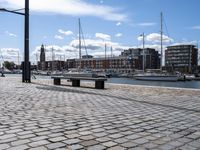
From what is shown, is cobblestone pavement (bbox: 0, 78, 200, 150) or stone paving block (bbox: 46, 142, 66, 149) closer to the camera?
stone paving block (bbox: 46, 142, 66, 149)

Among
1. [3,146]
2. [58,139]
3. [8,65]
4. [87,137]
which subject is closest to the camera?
[3,146]

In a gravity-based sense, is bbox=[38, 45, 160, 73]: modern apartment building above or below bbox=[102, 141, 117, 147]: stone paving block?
above

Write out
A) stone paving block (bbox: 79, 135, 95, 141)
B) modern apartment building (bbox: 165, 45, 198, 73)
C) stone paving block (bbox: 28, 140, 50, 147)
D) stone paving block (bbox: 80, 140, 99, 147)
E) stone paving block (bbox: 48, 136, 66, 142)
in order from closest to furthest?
stone paving block (bbox: 28, 140, 50, 147) → stone paving block (bbox: 80, 140, 99, 147) → stone paving block (bbox: 48, 136, 66, 142) → stone paving block (bbox: 79, 135, 95, 141) → modern apartment building (bbox: 165, 45, 198, 73)

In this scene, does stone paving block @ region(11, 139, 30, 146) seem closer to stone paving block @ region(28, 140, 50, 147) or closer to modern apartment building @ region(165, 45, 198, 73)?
stone paving block @ region(28, 140, 50, 147)

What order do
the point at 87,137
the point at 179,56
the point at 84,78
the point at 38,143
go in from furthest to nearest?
the point at 179,56
the point at 84,78
the point at 87,137
the point at 38,143

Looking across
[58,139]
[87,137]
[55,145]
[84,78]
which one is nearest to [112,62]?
[84,78]

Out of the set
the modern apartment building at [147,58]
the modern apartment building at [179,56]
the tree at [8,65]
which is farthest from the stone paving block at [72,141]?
the tree at [8,65]

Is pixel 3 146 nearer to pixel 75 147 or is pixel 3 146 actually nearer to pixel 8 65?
pixel 75 147

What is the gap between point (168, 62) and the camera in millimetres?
136000

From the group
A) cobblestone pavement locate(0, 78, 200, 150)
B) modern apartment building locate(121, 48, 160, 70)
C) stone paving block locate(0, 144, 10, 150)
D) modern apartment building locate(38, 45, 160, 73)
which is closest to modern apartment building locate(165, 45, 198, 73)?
modern apartment building locate(38, 45, 160, 73)

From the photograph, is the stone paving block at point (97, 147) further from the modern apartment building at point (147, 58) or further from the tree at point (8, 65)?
the tree at point (8, 65)

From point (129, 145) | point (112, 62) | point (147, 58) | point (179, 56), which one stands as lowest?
point (129, 145)

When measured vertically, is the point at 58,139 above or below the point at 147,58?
below

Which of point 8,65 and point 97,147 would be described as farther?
point 8,65
